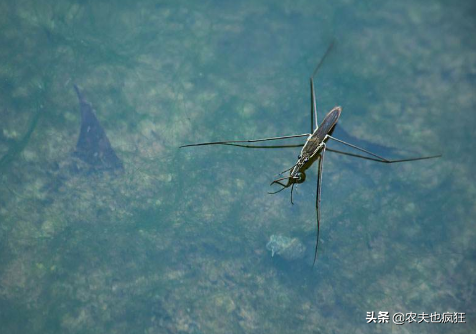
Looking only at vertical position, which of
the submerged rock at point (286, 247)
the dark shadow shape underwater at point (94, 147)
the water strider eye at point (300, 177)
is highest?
the water strider eye at point (300, 177)

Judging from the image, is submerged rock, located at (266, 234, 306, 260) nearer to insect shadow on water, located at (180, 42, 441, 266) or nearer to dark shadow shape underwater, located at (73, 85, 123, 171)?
insect shadow on water, located at (180, 42, 441, 266)

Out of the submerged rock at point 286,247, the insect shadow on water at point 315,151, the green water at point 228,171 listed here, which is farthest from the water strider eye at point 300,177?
the submerged rock at point 286,247

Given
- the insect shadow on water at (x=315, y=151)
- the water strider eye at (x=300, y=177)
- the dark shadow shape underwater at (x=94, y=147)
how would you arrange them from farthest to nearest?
the dark shadow shape underwater at (x=94, y=147) → the water strider eye at (x=300, y=177) → the insect shadow on water at (x=315, y=151)

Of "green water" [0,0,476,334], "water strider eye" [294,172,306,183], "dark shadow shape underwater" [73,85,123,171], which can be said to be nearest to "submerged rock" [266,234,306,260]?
"green water" [0,0,476,334]

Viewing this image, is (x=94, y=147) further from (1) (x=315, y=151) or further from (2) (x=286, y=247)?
(1) (x=315, y=151)

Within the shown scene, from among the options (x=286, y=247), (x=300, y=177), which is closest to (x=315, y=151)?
(x=300, y=177)

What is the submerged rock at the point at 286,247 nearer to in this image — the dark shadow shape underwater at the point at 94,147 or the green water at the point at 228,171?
the green water at the point at 228,171
